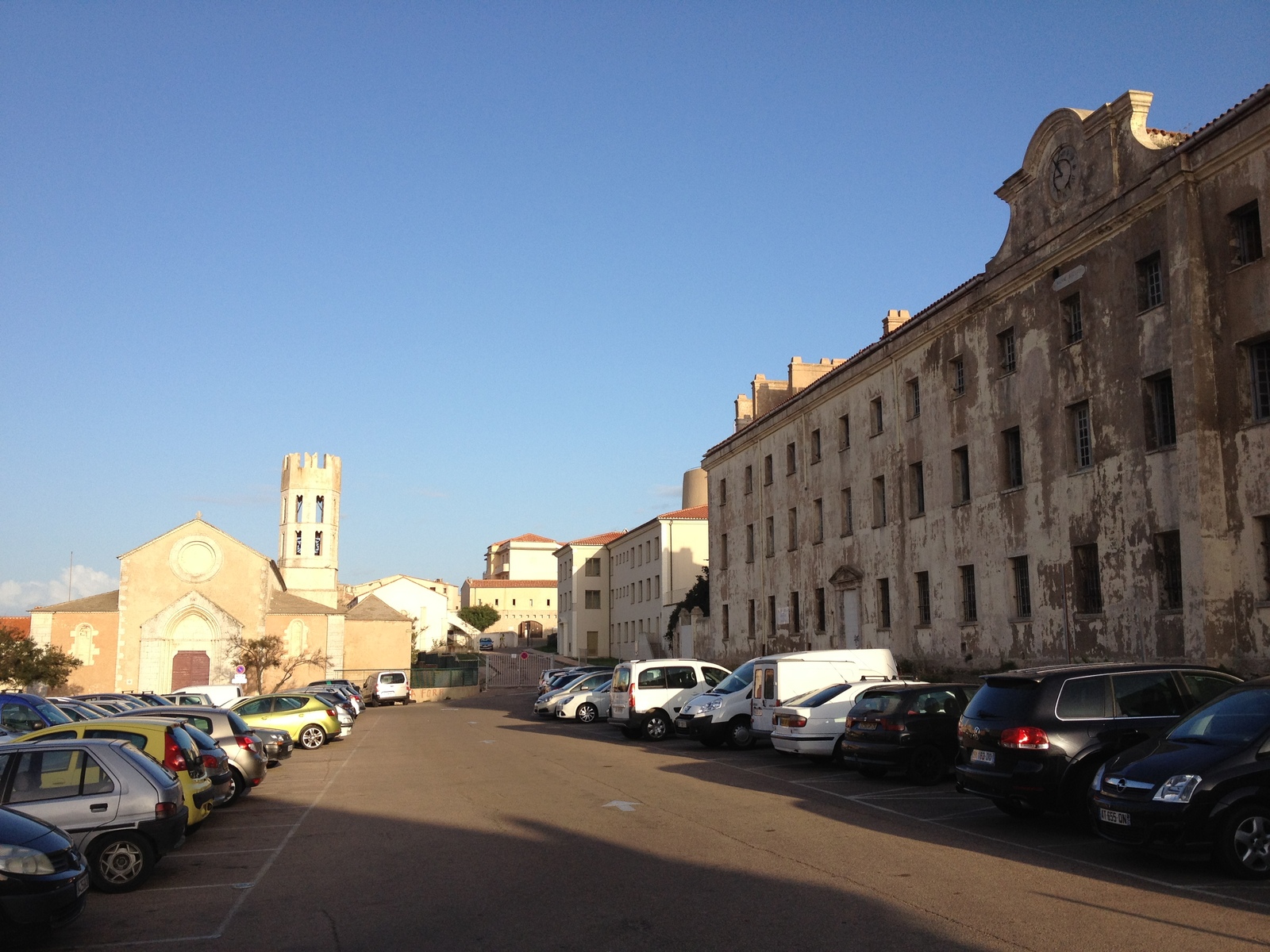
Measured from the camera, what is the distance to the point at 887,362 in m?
34.4

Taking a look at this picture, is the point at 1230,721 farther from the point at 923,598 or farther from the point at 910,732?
the point at 923,598

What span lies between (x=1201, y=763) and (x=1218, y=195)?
15410 millimetres

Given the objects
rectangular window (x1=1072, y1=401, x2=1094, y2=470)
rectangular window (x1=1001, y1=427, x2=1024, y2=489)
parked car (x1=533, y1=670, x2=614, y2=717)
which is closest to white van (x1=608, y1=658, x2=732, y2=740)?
rectangular window (x1=1001, y1=427, x2=1024, y2=489)

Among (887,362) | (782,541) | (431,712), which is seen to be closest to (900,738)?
(887,362)

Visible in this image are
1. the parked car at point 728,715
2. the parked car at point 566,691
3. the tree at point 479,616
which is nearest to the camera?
the parked car at point 728,715

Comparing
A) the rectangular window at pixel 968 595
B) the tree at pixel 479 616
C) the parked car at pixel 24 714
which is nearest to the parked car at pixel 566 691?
the rectangular window at pixel 968 595

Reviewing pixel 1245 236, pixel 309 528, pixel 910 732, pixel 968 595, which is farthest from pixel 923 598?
pixel 309 528

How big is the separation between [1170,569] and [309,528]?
6481cm

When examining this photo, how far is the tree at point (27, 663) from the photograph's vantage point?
43562mm

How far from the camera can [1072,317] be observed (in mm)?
25625

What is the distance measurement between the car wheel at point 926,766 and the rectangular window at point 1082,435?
11.3m

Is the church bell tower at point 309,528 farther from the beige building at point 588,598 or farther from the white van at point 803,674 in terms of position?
the white van at point 803,674

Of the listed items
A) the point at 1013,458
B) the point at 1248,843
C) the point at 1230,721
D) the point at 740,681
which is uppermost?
the point at 1013,458

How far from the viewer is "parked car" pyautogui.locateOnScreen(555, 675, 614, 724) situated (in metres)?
35.2
